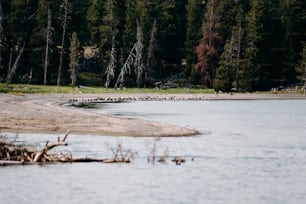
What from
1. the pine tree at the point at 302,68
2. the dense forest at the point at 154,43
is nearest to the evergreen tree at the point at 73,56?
the dense forest at the point at 154,43

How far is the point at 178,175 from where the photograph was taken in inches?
1164

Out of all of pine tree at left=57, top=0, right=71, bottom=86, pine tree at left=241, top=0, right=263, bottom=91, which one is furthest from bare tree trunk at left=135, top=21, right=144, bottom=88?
pine tree at left=241, top=0, right=263, bottom=91

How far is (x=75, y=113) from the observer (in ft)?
174

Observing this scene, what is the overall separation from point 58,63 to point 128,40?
9874mm

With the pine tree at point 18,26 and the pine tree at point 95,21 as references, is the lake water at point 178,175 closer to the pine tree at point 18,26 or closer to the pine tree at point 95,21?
the pine tree at point 18,26

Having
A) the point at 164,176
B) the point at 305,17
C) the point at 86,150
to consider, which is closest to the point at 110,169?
the point at 164,176

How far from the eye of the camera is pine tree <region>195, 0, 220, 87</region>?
339 ft

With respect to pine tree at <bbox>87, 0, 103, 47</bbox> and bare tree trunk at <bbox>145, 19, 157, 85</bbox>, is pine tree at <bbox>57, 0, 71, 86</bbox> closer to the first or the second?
pine tree at <bbox>87, 0, 103, 47</bbox>

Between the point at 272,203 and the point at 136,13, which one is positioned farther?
the point at 136,13

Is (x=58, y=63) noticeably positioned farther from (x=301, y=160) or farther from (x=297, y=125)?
(x=301, y=160)

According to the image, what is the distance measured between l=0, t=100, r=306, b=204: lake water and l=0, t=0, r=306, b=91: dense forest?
175 ft

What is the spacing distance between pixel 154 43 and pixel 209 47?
718cm

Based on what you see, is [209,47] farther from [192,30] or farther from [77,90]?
[77,90]

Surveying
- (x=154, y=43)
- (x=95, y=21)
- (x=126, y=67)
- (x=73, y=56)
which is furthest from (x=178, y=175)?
(x=95, y=21)
